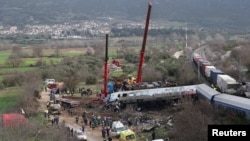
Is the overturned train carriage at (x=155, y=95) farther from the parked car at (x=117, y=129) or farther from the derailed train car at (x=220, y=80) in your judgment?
the parked car at (x=117, y=129)

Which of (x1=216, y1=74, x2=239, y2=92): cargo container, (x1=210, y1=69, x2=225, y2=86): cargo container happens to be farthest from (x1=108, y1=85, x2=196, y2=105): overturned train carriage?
(x1=210, y1=69, x2=225, y2=86): cargo container

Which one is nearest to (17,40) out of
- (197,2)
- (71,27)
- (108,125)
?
(71,27)

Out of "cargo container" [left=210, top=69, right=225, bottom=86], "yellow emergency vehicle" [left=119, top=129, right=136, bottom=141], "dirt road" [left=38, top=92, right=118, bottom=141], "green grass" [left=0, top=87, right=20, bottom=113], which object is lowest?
"green grass" [left=0, top=87, right=20, bottom=113]

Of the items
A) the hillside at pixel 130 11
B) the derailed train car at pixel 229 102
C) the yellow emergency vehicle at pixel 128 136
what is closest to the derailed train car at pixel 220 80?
the derailed train car at pixel 229 102

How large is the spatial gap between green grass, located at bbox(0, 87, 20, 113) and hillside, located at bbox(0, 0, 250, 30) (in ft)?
354

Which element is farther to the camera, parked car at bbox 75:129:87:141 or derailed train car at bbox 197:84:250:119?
parked car at bbox 75:129:87:141

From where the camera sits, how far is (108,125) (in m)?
26.8

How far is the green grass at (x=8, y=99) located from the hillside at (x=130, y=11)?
354 feet

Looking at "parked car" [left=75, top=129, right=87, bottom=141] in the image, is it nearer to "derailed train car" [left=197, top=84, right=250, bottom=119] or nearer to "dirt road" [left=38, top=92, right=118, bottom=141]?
"dirt road" [left=38, top=92, right=118, bottom=141]

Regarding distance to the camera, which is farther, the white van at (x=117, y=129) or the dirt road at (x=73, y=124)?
the dirt road at (x=73, y=124)

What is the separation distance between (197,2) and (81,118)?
15508 centimetres

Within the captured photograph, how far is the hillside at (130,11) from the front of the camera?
154 m

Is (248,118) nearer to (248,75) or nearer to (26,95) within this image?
(248,75)

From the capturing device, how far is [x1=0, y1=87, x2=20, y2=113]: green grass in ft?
109
